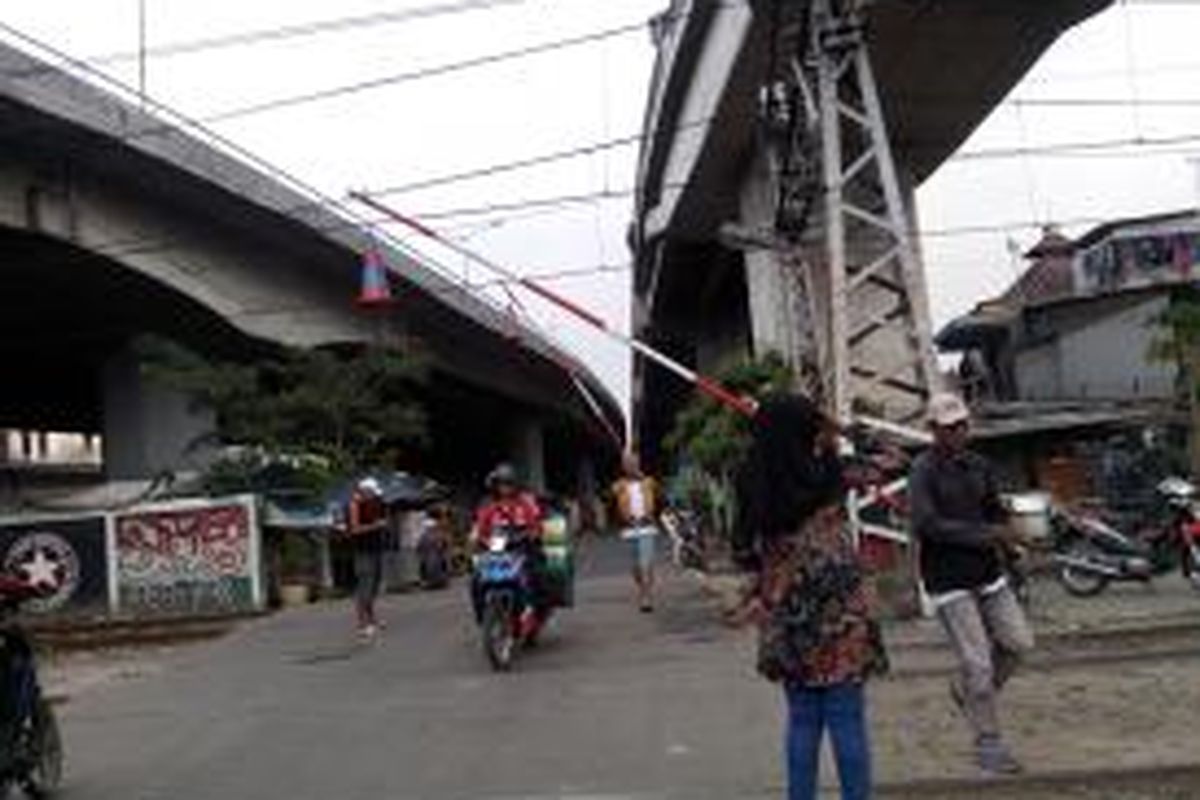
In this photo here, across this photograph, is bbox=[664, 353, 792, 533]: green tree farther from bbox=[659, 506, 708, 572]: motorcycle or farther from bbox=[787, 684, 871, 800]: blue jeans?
bbox=[787, 684, 871, 800]: blue jeans

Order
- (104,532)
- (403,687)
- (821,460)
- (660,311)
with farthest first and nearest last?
(660,311) → (104,532) → (403,687) → (821,460)

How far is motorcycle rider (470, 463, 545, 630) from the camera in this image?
19.3 metres

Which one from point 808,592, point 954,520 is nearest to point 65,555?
point 954,520

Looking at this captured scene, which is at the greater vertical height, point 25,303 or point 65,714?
point 25,303

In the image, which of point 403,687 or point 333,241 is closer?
point 403,687

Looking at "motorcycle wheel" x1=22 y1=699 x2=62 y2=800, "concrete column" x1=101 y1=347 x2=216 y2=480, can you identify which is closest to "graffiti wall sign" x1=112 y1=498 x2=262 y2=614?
"concrete column" x1=101 y1=347 x2=216 y2=480

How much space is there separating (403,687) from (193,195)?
24.6 metres

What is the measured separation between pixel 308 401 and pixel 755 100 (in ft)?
36.8

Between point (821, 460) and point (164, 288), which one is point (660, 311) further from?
point (821, 460)

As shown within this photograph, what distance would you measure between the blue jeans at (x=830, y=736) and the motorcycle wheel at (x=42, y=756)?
4.97 m

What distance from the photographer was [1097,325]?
172 feet

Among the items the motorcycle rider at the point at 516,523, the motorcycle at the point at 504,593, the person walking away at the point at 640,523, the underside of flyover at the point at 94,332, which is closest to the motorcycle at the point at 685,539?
the person walking away at the point at 640,523

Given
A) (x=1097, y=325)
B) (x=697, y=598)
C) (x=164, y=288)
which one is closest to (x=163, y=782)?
(x=697, y=598)

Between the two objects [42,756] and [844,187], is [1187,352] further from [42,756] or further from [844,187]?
[42,756]
